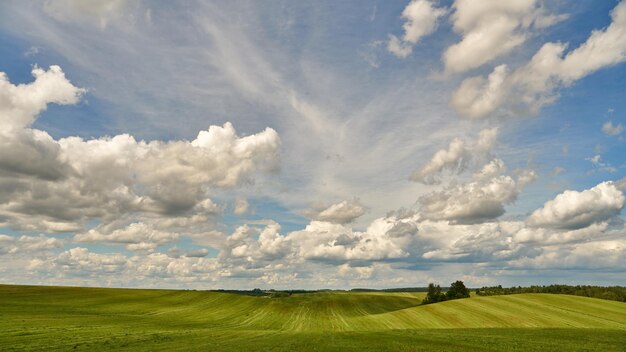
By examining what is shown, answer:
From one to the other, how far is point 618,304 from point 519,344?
3278 inches

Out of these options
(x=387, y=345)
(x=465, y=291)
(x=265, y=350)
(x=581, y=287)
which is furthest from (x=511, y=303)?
(x=581, y=287)

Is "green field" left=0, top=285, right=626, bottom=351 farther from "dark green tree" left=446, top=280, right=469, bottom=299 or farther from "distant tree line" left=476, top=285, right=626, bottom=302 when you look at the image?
"distant tree line" left=476, top=285, right=626, bottom=302

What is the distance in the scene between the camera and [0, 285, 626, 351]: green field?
1702 inches

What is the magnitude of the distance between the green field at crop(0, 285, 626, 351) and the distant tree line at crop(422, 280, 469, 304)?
50.5ft

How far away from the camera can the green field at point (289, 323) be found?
1702 inches

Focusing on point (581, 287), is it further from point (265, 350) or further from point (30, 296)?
point (30, 296)

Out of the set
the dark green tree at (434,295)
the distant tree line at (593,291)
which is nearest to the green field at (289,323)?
the dark green tree at (434,295)

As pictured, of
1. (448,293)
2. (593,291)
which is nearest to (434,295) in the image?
(448,293)

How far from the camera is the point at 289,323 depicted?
311 ft

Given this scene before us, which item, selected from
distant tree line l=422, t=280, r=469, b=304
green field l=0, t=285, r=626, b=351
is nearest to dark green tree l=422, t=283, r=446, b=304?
distant tree line l=422, t=280, r=469, b=304

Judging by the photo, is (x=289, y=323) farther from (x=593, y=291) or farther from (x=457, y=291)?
(x=593, y=291)

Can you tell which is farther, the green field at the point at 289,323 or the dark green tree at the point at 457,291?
the dark green tree at the point at 457,291

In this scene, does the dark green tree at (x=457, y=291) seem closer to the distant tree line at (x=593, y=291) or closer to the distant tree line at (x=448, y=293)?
the distant tree line at (x=448, y=293)

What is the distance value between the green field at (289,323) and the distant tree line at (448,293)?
15406 millimetres
